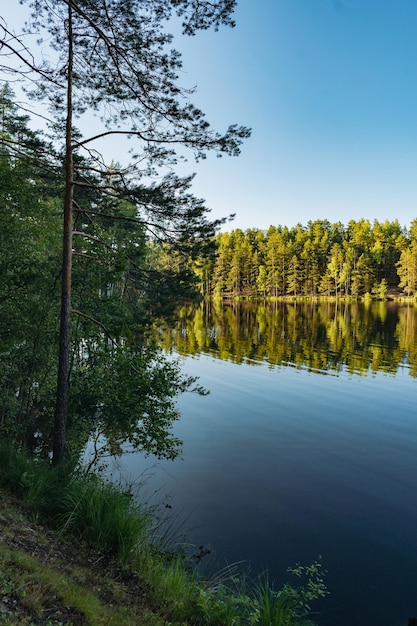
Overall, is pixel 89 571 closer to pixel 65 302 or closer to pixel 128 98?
pixel 65 302

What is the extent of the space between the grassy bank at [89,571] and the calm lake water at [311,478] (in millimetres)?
A: 802

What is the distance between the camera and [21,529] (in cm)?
514

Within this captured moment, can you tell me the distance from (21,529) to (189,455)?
24.7 ft

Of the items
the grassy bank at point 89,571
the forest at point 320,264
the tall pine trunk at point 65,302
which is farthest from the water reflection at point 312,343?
the forest at point 320,264

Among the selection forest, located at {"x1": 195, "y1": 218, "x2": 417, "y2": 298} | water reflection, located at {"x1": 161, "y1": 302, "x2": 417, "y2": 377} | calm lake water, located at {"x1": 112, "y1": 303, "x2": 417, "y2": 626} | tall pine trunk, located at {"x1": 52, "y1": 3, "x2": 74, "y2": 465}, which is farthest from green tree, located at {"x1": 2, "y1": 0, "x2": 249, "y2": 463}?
forest, located at {"x1": 195, "y1": 218, "x2": 417, "y2": 298}

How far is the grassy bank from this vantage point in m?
3.81

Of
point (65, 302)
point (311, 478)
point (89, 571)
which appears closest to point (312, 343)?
point (311, 478)

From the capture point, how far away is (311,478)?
10.6m

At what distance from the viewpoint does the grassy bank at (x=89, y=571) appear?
12.5 ft

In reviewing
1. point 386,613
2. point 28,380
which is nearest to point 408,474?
point 386,613

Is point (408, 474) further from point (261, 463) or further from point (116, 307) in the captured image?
point (116, 307)

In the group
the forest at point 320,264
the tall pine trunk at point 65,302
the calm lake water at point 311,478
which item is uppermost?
the forest at point 320,264

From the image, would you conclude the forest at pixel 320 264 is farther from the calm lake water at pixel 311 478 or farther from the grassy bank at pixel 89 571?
the grassy bank at pixel 89 571

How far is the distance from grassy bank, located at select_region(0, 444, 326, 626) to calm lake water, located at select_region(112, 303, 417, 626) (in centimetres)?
80
